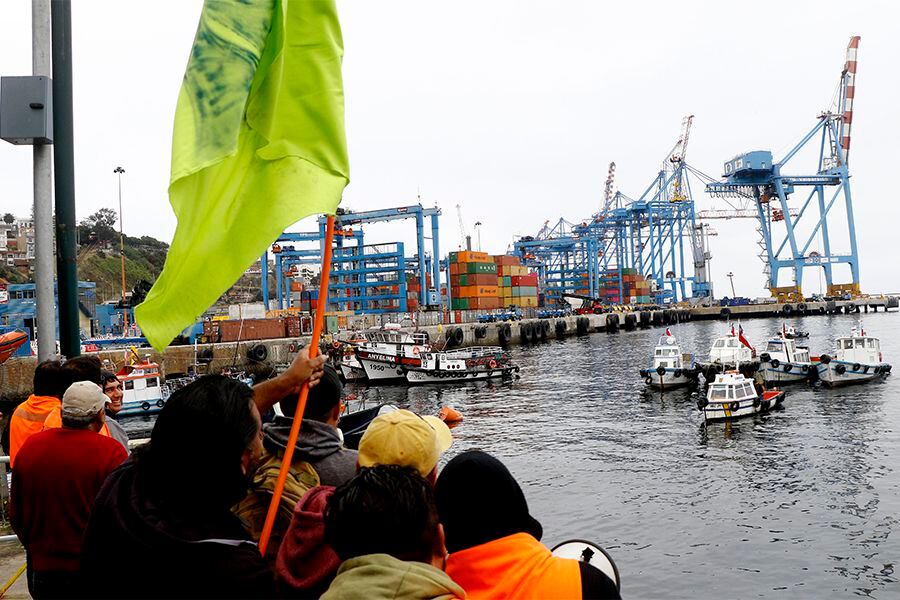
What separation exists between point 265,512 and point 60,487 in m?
0.93

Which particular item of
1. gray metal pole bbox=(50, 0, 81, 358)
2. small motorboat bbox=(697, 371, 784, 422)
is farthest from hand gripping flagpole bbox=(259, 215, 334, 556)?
small motorboat bbox=(697, 371, 784, 422)

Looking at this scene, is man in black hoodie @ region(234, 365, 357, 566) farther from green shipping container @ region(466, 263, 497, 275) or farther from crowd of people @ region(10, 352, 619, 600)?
green shipping container @ region(466, 263, 497, 275)

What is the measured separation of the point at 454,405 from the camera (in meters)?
28.6

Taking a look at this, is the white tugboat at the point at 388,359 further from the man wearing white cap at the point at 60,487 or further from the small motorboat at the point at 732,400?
the man wearing white cap at the point at 60,487

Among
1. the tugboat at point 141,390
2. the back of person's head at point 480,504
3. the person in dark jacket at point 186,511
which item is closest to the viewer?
the person in dark jacket at point 186,511

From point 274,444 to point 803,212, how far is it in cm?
10665

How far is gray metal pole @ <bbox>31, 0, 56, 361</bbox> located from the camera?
5.05m

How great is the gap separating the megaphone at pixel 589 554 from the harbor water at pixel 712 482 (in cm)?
820

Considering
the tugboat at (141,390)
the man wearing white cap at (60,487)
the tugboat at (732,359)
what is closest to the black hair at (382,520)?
the man wearing white cap at (60,487)

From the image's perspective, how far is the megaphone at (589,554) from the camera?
268 cm

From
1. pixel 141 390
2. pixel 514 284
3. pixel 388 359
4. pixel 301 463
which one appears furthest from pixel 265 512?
pixel 514 284

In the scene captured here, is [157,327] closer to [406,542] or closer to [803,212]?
[406,542]

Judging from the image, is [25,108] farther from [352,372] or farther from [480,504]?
[352,372]

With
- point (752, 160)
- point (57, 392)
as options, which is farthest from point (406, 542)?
point (752, 160)
